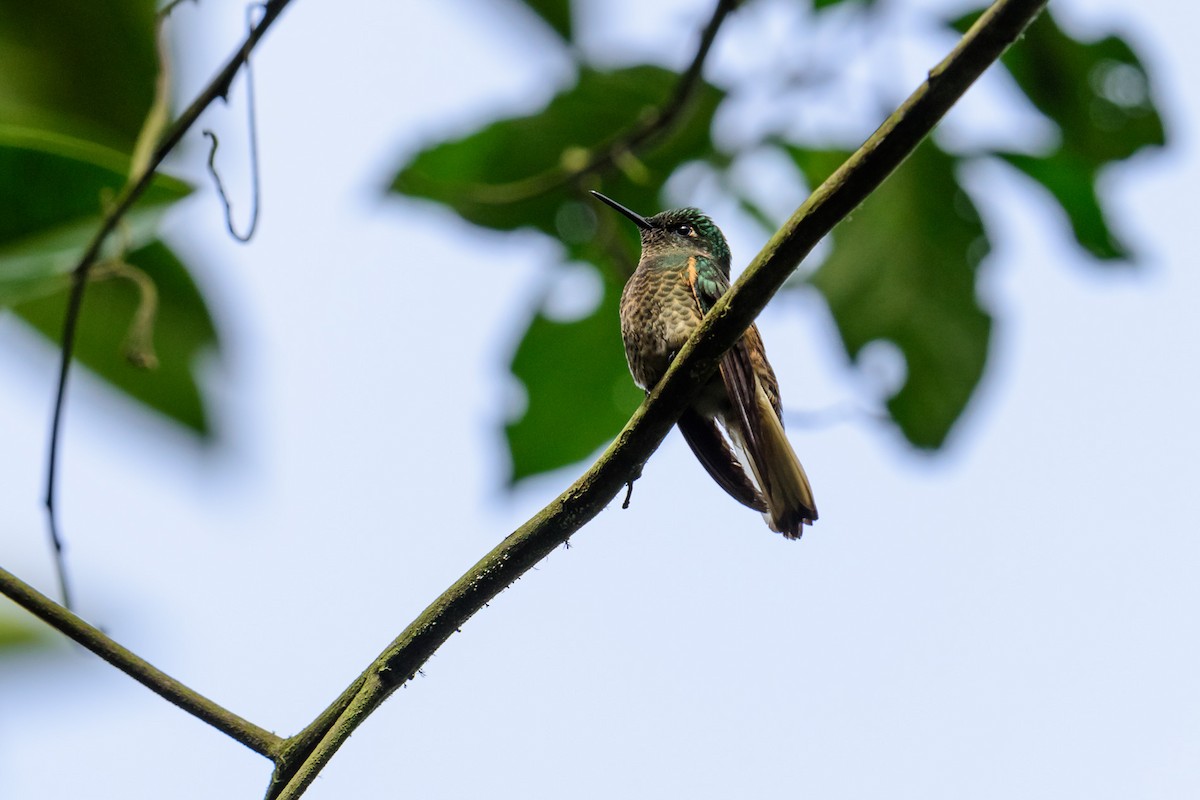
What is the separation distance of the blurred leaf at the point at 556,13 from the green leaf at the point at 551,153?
291mm

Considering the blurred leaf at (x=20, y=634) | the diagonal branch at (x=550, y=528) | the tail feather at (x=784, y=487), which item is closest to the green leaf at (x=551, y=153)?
the tail feather at (x=784, y=487)

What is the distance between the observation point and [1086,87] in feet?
11.2

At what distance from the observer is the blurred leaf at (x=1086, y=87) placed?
11.0ft

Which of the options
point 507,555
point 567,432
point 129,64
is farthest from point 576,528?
point 129,64

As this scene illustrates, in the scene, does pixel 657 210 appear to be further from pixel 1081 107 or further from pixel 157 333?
pixel 157 333

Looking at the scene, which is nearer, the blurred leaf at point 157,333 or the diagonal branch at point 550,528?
the diagonal branch at point 550,528

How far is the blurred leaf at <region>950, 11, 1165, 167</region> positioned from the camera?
336 cm

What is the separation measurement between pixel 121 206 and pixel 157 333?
1.38 m

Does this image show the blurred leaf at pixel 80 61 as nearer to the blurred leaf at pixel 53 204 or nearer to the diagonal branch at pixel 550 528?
the blurred leaf at pixel 53 204

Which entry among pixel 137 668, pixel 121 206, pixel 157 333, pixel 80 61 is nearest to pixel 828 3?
pixel 121 206

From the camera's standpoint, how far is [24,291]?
7.94 ft

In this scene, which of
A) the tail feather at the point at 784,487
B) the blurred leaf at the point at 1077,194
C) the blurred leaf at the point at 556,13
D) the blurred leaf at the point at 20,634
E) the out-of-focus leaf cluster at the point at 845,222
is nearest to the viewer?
the tail feather at the point at 784,487

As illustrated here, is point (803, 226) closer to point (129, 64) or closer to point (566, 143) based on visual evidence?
point (566, 143)

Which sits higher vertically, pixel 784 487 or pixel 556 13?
pixel 556 13
